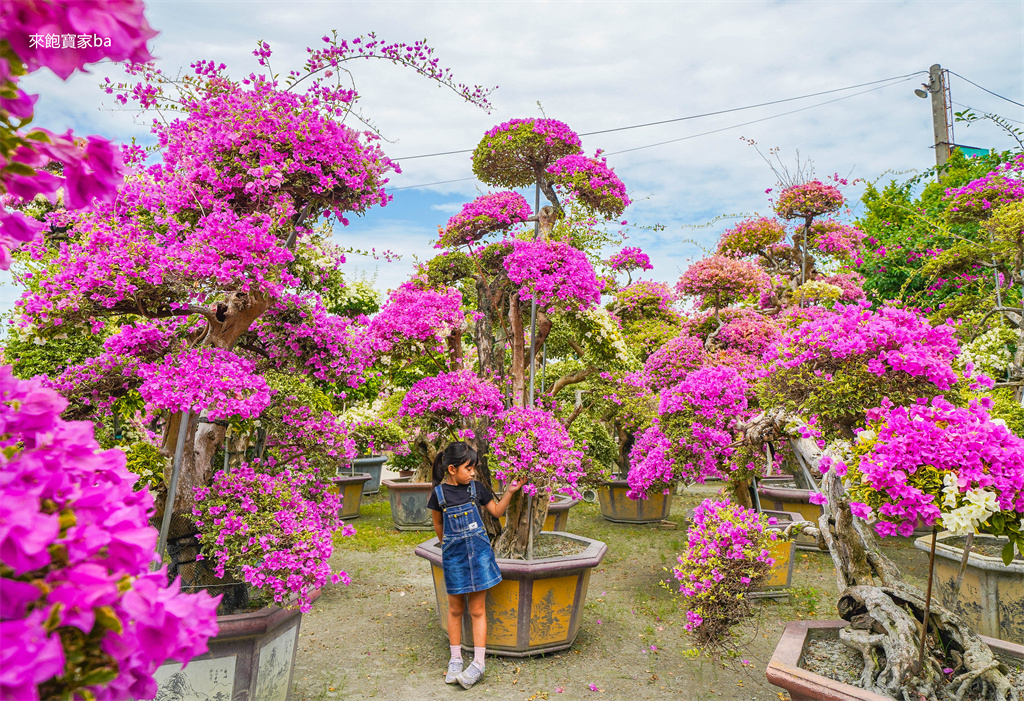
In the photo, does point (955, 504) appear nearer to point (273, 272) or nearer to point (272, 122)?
point (273, 272)

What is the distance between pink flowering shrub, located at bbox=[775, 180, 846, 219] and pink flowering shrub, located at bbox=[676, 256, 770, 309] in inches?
105

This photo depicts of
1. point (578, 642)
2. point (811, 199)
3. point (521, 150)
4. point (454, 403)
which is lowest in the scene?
point (578, 642)

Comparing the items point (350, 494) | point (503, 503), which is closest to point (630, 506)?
point (350, 494)

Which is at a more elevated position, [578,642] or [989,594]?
[989,594]

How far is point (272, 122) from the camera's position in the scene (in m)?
2.83

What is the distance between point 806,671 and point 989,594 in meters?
2.17

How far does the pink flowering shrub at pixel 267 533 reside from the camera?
2.64 metres

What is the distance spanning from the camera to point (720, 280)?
24.4ft

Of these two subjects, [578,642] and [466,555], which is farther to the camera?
[578,642]

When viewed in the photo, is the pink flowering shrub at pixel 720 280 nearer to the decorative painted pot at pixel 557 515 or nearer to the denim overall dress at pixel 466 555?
the decorative painted pot at pixel 557 515

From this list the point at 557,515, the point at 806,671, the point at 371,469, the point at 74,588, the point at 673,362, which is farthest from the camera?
the point at 371,469

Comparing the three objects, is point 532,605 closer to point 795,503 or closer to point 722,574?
point 722,574

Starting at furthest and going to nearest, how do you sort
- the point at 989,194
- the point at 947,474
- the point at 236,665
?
the point at 989,194 < the point at 236,665 < the point at 947,474

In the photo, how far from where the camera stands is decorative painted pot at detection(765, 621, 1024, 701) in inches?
85.1
